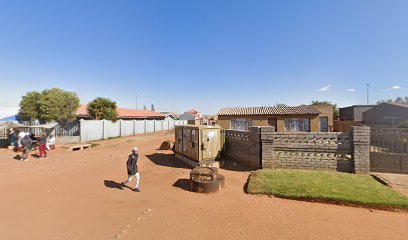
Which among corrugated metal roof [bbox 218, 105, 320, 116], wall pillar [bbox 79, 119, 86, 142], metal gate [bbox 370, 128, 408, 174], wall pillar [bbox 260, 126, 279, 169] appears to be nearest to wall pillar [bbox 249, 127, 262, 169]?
wall pillar [bbox 260, 126, 279, 169]

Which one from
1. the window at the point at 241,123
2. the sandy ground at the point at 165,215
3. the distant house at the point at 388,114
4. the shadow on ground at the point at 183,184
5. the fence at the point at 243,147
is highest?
the distant house at the point at 388,114

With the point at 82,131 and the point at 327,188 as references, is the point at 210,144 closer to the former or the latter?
the point at 327,188

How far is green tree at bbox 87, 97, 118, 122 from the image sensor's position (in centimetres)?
2594

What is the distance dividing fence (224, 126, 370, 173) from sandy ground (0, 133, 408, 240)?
5.07 feet

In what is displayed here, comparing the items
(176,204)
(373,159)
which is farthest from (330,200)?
(176,204)

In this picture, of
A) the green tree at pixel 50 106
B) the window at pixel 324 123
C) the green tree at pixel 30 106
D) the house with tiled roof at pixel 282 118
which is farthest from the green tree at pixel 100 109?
the window at pixel 324 123

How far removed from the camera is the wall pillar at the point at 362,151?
25.8ft

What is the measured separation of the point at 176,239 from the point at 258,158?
570cm

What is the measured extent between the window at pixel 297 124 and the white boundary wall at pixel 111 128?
2041cm

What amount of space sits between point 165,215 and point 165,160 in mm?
6450

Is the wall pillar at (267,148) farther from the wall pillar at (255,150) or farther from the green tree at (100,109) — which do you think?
the green tree at (100,109)

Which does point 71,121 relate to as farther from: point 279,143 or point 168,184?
point 279,143

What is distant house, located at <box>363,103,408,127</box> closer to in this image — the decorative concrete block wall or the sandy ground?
the decorative concrete block wall

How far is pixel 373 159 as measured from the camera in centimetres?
816
